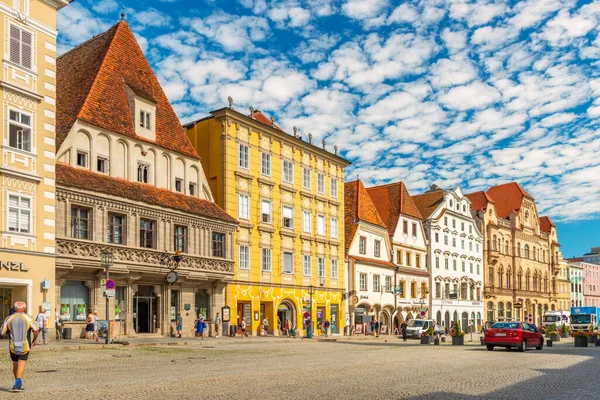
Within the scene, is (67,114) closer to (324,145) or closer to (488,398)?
(324,145)

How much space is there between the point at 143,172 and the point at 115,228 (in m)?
4.96

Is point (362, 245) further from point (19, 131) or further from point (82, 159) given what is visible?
point (19, 131)

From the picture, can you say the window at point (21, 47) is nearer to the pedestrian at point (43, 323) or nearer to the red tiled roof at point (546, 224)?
the pedestrian at point (43, 323)

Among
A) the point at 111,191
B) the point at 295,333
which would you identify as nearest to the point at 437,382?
the point at 111,191

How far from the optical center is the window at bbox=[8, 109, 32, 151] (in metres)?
31.1

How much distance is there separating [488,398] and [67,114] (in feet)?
98.1

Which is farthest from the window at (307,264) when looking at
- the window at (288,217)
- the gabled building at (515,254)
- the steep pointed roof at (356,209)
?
the gabled building at (515,254)

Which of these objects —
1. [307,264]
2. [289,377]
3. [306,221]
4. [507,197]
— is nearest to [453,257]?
[507,197]

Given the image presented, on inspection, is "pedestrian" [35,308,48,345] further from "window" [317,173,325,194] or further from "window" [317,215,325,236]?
"window" [317,173,325,194]

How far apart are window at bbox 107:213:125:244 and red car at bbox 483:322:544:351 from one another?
18837 millimetres

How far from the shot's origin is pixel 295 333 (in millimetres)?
49344

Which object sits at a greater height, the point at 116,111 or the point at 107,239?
the point at 116,111

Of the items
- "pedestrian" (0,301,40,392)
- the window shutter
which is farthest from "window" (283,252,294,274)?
"pedestrian" (0,301,40,392)

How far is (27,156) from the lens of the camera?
31.6 m
